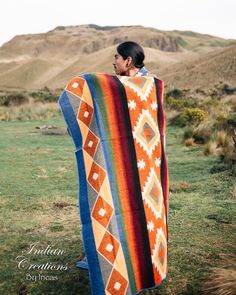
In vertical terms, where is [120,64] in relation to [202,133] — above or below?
above

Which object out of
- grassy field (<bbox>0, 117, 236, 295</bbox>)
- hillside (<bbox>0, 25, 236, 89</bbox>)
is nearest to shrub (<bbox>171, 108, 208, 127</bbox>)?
grassy field (<bbox>0, 117, 236, 295</bbox>)

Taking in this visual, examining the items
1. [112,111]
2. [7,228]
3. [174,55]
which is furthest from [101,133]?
[174,55]

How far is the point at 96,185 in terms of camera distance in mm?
3305

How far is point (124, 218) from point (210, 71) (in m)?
53.2

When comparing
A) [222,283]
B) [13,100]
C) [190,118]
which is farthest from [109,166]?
[13,100]

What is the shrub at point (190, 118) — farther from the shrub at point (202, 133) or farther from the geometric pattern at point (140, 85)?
the geometric pattern at point (140, 85)

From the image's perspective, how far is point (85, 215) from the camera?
3.29m

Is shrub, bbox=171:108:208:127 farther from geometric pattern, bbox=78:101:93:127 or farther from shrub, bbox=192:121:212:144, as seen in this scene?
geometric pattern, bbox=78:101:93:127

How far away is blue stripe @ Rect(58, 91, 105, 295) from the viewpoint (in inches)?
128

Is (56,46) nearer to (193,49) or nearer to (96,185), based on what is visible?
(193,49)

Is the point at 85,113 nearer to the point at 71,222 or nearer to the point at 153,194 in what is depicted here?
the point at 153,194

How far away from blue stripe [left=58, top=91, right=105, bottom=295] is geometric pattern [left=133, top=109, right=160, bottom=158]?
0.44m

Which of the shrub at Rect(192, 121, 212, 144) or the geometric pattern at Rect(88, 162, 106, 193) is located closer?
the geometric pattern at Rect(88, 162, 106, 193)

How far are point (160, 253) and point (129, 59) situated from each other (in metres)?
1.52
